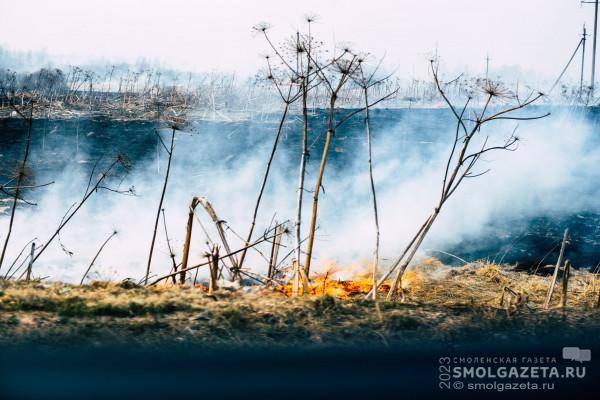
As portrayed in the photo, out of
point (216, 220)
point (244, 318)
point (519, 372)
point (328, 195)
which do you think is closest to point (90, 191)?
point (216, 220)

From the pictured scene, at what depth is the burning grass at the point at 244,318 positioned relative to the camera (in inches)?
157

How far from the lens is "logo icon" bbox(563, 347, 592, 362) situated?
3625 millimetres

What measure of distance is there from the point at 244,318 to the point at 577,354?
6.64 ft

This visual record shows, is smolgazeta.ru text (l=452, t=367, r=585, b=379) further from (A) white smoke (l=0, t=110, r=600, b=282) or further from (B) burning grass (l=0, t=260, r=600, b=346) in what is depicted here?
(A) white smoke (l=0, t=110, r=600, b=282)

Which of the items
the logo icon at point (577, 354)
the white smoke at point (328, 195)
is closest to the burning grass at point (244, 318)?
the logo icon at point (577, 354)

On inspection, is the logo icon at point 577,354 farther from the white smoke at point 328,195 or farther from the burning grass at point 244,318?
the white smoke at point 328,195

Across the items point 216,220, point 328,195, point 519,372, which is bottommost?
point 328,195

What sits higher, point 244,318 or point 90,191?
point 90,191

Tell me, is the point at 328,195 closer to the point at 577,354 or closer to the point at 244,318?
the point at 244,318

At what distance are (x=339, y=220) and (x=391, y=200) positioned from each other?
1.41 meters

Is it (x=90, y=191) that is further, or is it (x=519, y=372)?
(x=90, y=191)

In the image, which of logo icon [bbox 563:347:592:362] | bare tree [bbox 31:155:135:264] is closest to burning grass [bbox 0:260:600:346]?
logo icon [bbox 563:347:592:362]

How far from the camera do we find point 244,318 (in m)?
4.21

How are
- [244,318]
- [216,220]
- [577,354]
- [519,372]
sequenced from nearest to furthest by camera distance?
[519,372]
[577,354]
[244,318]
[216,220]
